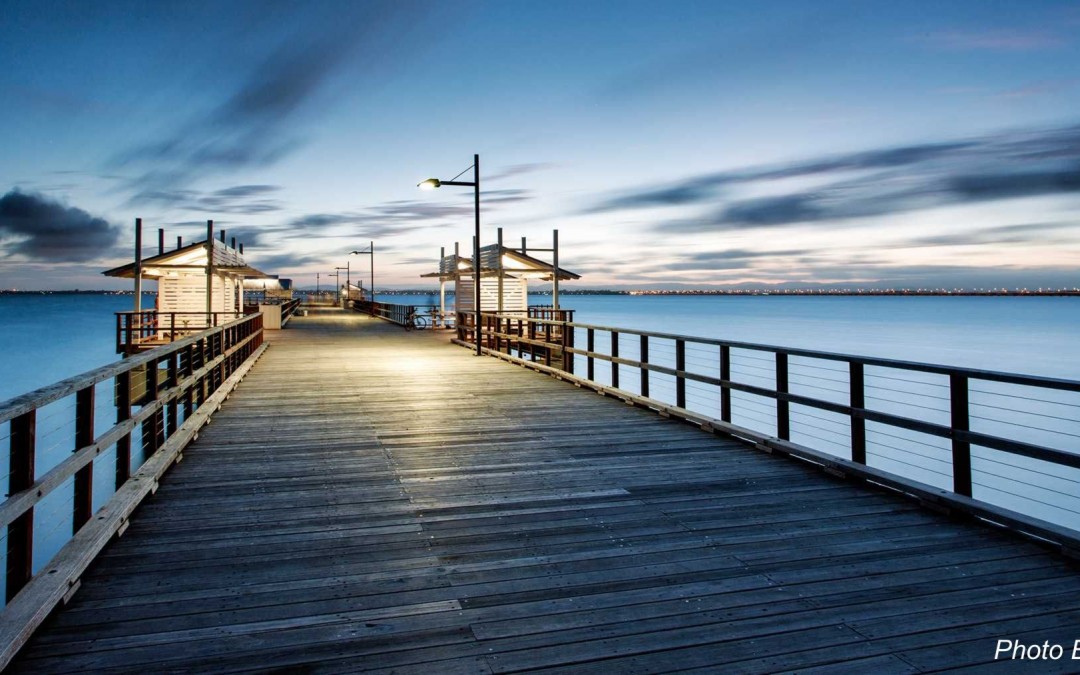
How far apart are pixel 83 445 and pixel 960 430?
557 cm

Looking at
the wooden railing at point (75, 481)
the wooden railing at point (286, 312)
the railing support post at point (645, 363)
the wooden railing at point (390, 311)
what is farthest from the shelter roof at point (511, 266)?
the wooden railing at point (75, 481)

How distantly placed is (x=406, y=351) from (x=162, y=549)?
14.9m

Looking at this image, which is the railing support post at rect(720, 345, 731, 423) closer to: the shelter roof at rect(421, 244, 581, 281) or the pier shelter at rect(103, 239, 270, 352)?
the pier shelter at rect(103, 239, 270, 352)

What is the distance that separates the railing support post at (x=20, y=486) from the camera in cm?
330

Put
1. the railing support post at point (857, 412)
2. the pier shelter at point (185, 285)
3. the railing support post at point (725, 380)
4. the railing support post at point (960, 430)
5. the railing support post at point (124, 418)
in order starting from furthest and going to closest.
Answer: the pier shelter at point (185, 285)
the railing support post at point (725, 380)
the railing support post at point (857, 412)
the railing support post at point (124, 418)
the railing support post at point (960, 430)

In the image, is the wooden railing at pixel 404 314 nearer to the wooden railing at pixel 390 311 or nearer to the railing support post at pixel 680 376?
the wooden railing at pixel 390 311

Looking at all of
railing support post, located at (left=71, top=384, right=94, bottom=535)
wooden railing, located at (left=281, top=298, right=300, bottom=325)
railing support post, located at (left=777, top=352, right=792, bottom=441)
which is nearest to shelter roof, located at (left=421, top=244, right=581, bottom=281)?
wooden railing, located at (left=281, top=298, right=300, bottom=325)

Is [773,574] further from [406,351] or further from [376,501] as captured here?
[406,351]

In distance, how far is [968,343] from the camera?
61750 millimetres

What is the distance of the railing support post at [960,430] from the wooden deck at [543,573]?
1.21 ft

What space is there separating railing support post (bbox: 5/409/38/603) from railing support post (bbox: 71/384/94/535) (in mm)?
718

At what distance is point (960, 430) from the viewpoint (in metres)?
4.79

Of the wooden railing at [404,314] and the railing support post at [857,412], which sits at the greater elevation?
the wooden railing at [404,314]

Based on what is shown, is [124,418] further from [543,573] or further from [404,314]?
[404,314]
